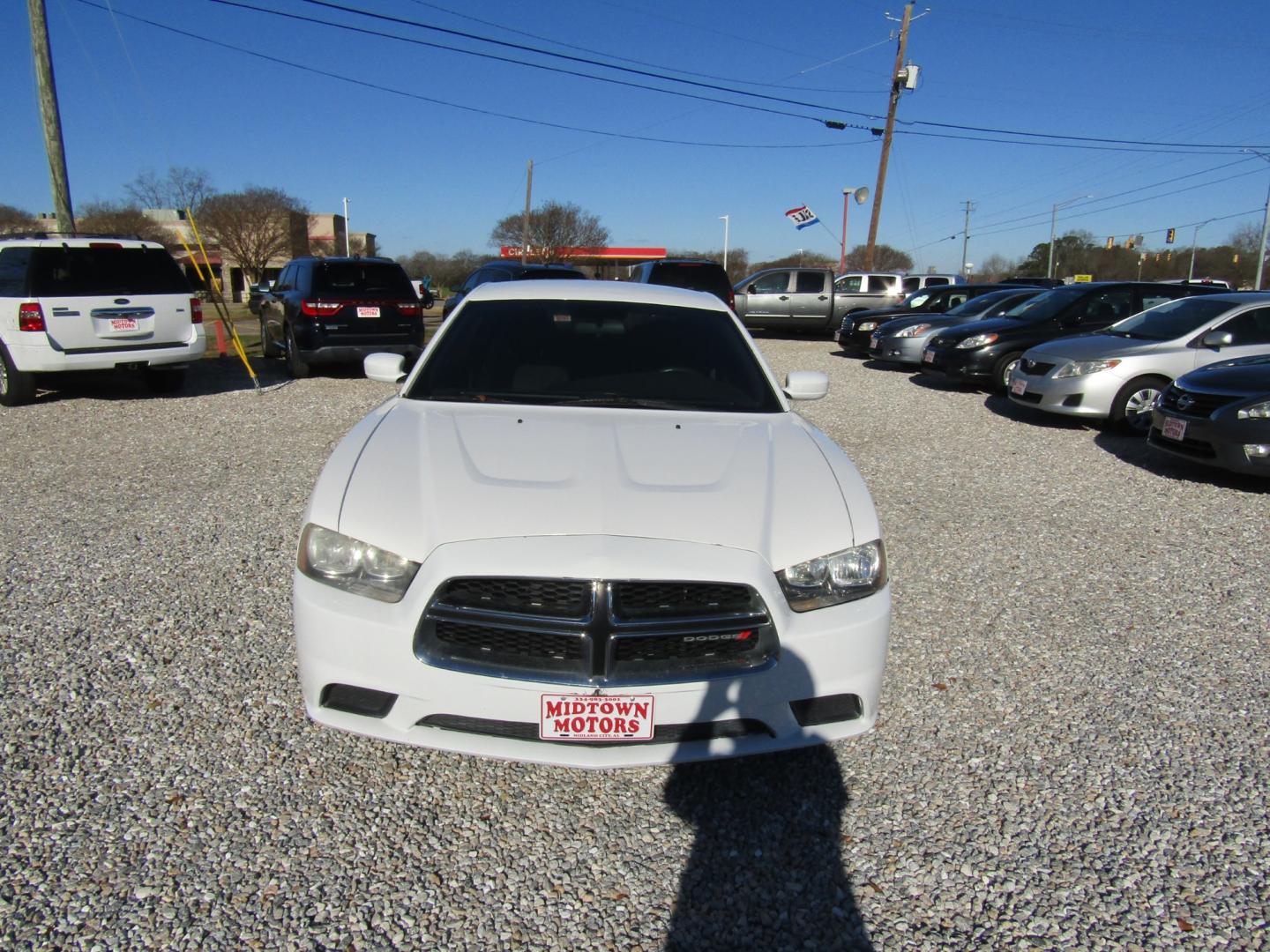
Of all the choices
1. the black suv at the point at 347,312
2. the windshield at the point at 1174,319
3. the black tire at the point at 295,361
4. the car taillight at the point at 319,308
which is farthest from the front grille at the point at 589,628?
the black tire at the point at 295,361

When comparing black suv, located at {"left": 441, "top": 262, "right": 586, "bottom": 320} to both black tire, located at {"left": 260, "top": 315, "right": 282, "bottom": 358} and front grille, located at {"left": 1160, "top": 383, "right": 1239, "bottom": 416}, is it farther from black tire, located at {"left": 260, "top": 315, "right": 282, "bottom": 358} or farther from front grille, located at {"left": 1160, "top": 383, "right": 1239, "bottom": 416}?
front grille, located at {"left": 1160, "top": 383, "right": 1239, "bottom": 416}

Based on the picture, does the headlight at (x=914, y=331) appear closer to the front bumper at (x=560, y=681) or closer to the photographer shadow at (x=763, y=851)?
the photographer shadow at (x=763, y=851)

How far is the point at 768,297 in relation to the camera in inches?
816

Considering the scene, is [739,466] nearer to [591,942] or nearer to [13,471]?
[591,942]

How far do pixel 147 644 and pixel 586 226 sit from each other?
5121cm

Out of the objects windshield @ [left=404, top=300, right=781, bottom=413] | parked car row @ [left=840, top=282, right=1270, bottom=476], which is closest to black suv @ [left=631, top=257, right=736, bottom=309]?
parked car row @ [left=840, top=282, right=1270, bottom=476]

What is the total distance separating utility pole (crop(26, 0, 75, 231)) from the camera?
12.5 m

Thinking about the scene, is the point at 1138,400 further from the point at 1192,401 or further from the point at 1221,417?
the point at 1221,417

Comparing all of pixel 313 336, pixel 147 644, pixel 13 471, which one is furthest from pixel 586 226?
pixel 147 644

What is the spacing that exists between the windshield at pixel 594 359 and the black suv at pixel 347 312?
26.4 feet

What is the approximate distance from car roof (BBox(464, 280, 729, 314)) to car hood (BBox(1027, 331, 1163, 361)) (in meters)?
6.49

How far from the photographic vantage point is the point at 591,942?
2203 mm

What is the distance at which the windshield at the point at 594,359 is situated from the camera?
3.75 metres

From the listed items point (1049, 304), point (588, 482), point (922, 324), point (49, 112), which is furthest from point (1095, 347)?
point (49, 112)
